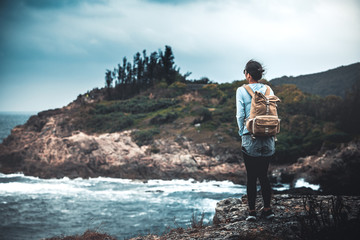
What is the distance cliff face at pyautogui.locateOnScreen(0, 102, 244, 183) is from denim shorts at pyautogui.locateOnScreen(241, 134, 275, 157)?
18867mm

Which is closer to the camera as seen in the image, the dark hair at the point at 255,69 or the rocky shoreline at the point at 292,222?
the rocky shoreline at the point at 292,222

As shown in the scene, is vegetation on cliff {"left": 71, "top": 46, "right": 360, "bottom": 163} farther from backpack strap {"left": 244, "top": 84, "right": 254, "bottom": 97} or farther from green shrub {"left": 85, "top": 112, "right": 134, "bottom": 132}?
backpack strap {"left": 244, "top": 84, "right": 254, "bottom": 97}

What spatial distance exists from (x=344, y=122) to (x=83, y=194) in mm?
22072

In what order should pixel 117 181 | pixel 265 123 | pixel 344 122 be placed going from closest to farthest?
pixel 265 123
pixel 117 181
pixel 344 122

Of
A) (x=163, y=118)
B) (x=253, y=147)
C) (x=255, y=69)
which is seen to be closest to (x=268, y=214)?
(x=253, y=147)

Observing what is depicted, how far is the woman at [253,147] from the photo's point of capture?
3.61 meters

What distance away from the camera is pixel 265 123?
3.50m

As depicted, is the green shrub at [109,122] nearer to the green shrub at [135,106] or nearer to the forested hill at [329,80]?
the green shrub at [135,106]

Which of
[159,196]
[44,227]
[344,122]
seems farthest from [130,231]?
[344,122]

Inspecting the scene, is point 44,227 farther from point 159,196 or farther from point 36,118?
point 36,118

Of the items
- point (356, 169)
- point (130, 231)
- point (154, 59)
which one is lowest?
point (130, 231)

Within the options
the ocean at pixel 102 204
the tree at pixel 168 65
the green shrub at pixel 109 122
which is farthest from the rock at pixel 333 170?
the tree at pixel 168 65

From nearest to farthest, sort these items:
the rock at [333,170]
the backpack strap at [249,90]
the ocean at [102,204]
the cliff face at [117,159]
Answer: the backpack strap at [249,90] → the ocean at [102,204] → the rock at [333,170] → the cliff face at [117,159]

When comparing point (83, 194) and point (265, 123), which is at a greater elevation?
point (265, 123)
